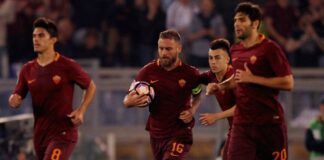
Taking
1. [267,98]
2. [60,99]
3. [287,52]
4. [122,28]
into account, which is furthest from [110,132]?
[267,98]

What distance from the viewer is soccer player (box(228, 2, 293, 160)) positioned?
1218cm

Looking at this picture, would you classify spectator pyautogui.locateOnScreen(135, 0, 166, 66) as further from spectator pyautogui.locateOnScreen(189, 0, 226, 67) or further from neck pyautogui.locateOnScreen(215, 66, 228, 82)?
neck pyautogui.locateOnScreen(215, 66, 228, 82)

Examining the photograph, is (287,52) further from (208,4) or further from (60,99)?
(60,99)

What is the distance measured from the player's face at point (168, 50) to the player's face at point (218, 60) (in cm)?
41

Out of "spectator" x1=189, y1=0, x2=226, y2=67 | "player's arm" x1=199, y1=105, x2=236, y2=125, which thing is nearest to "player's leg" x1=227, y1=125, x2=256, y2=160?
"player's arm" x1=199, y1=105, x2=236, y2=125

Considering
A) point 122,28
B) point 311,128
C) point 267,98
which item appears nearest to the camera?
point 267,98

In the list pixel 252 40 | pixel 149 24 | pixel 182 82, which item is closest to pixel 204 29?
pixel 149 24

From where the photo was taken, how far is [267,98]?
40.5 feet

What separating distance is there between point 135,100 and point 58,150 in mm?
1241

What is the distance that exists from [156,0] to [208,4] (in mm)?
1136

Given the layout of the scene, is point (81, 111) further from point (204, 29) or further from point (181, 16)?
point (181, 16)

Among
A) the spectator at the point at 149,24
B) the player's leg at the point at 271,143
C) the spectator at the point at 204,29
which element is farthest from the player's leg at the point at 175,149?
the spectator at the point at 149,24

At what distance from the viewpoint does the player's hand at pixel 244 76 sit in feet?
39.5

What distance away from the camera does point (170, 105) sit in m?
13.7
